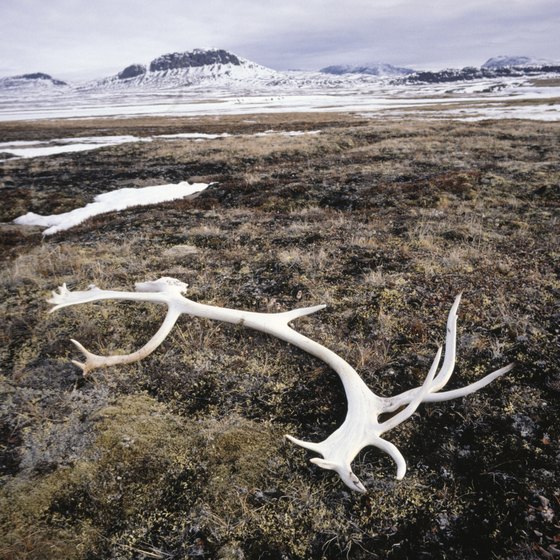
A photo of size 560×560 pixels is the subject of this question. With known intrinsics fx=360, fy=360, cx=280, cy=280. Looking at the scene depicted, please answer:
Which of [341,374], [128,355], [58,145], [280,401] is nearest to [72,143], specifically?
[58,145]

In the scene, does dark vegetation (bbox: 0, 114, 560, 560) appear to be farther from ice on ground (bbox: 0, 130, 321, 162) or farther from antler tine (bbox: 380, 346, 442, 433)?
ice on ground (bbox: 0, 130, 321, 162)

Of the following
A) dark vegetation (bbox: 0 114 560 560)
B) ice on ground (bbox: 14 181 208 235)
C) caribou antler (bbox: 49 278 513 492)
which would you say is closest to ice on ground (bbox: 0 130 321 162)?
ice on ground (bbox: 14 181 208 235)

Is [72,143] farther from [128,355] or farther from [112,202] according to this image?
[128,355]

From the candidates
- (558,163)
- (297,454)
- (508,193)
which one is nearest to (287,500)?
(297,454)

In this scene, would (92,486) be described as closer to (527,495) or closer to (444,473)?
(444,473)

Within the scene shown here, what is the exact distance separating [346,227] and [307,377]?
559cm

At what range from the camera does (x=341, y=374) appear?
3.67m

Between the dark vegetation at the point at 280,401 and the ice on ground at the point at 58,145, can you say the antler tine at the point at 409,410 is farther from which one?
the ice on ground at the point at 58,145

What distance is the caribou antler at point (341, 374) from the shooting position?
2875 mm

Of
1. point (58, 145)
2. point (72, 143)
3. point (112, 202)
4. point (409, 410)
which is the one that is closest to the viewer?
point (409, 410)

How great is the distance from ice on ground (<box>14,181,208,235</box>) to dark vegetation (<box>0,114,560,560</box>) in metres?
4.38

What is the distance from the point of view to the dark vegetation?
2564mm

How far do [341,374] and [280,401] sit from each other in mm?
683

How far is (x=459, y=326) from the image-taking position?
15.3ft
